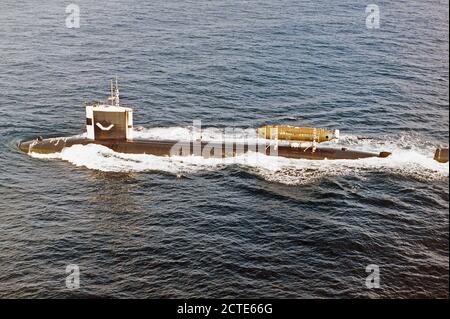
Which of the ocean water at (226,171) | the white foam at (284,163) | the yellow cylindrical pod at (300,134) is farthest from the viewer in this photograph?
the yellow cylindrical pod at (300,134)

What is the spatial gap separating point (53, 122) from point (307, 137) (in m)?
50.2

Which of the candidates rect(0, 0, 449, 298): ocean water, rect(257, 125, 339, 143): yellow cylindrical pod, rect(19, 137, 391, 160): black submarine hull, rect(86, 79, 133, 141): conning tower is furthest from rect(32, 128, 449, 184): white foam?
rect(257, 125, 339, 143): yellow cylindrical pod

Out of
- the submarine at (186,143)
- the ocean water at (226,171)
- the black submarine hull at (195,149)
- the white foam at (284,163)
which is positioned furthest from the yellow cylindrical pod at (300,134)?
the ocean water at (226,171)

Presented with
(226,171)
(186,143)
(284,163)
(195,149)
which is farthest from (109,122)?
(284,163)

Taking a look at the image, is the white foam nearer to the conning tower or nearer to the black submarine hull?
the black submarine hull

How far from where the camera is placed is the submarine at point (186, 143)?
286 feet

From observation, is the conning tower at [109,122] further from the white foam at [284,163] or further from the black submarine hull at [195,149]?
the white foam at [284,163]

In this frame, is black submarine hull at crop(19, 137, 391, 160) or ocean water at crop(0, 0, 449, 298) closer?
ocean water at crop(0, 0, 449, 298)

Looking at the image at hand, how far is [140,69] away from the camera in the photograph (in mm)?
132375

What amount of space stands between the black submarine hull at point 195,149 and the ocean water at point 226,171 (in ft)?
5.75

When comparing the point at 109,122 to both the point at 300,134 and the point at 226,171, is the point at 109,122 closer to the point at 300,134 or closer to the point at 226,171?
the point at 226,171

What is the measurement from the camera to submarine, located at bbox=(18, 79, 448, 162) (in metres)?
87.1

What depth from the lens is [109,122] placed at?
92.5 metres

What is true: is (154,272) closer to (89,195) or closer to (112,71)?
(89,195)
